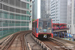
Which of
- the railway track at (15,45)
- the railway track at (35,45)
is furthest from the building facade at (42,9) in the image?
the railway track at (35,45)

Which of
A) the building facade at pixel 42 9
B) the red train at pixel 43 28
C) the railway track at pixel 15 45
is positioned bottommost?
the railway track at pixel 15 45

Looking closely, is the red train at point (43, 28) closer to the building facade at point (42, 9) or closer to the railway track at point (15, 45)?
the railway track at point (15, 45)

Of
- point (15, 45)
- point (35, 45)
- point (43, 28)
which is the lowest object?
point (35, 45)

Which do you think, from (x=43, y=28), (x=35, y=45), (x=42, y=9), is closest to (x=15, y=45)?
(x=35, y=45)

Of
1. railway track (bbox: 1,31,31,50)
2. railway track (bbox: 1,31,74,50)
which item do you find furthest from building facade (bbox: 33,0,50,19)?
railway track (bbox: 1,31,74,50)

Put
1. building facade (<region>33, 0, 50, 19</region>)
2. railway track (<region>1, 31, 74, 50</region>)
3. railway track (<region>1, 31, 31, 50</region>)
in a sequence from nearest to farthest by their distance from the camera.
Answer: railway track (<region>1, 31, 74, 50</region>) → railway track (<region>1, 31, 31, 50</region>) → building facade (<region>33, 0, 50, 19</region>)

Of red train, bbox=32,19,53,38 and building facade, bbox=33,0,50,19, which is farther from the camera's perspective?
building facade, bbox=33,0,50,19

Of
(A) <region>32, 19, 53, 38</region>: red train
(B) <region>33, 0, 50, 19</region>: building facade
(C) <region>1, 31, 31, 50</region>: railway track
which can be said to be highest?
(B) <region>33, 0, 50, 19</region>: building facade

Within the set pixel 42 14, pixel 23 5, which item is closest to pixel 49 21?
pixel 23 5

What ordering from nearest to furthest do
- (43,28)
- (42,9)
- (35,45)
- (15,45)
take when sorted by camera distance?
1. (15,45)
2. (35,45)
3. (43,28)
4. (42,9)

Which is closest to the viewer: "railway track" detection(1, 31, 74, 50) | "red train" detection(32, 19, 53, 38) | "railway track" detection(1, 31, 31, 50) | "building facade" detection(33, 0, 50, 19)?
"railway track" detection(1, 31, 74, 50)

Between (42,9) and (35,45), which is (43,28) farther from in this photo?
(42,9)

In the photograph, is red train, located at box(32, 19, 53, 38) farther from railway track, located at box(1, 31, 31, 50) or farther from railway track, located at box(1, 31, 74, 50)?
railway track, located at box(1, 31, 31, 50)

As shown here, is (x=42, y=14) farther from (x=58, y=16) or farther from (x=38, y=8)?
(x=58, y=16)
